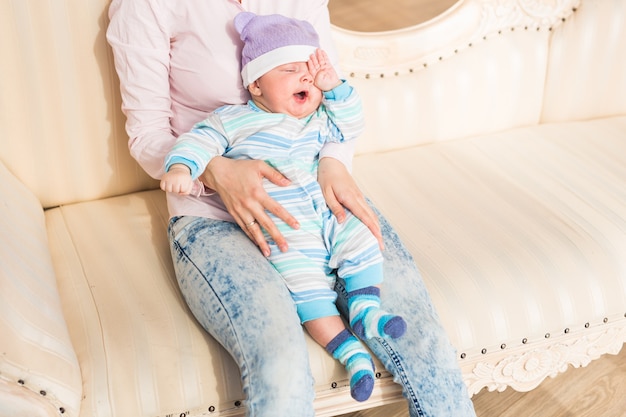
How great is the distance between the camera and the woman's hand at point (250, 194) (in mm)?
1375

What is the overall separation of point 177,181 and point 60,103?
1.71ft

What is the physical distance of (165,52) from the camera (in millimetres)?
1510

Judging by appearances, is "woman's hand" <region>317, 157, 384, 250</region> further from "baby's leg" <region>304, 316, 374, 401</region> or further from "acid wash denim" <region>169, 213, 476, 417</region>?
"baby's leg" <region>304, 316, 374, 401</region>

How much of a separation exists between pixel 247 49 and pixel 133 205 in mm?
513

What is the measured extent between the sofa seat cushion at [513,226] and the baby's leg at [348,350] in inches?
8.9

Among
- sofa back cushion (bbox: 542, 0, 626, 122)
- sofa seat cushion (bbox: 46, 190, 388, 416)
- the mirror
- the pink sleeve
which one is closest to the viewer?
sofa seat cushion (bbox: 46, 190, 388, 416)

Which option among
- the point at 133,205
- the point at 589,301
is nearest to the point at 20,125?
the point at 133,205

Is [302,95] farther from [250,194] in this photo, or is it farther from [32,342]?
[32,342]

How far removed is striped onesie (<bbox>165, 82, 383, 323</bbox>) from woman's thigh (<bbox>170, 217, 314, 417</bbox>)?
6 centimetres

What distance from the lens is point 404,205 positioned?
1.77 metres

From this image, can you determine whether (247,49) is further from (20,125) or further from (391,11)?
(391,11)

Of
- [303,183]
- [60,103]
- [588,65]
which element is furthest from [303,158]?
[588,65]

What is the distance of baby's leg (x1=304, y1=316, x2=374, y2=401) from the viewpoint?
4.21 feet

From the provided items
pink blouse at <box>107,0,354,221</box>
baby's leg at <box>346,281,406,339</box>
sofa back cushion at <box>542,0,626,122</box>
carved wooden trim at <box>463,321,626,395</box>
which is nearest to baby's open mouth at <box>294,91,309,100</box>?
pink blouse at <box>107,0,354,221</box>
